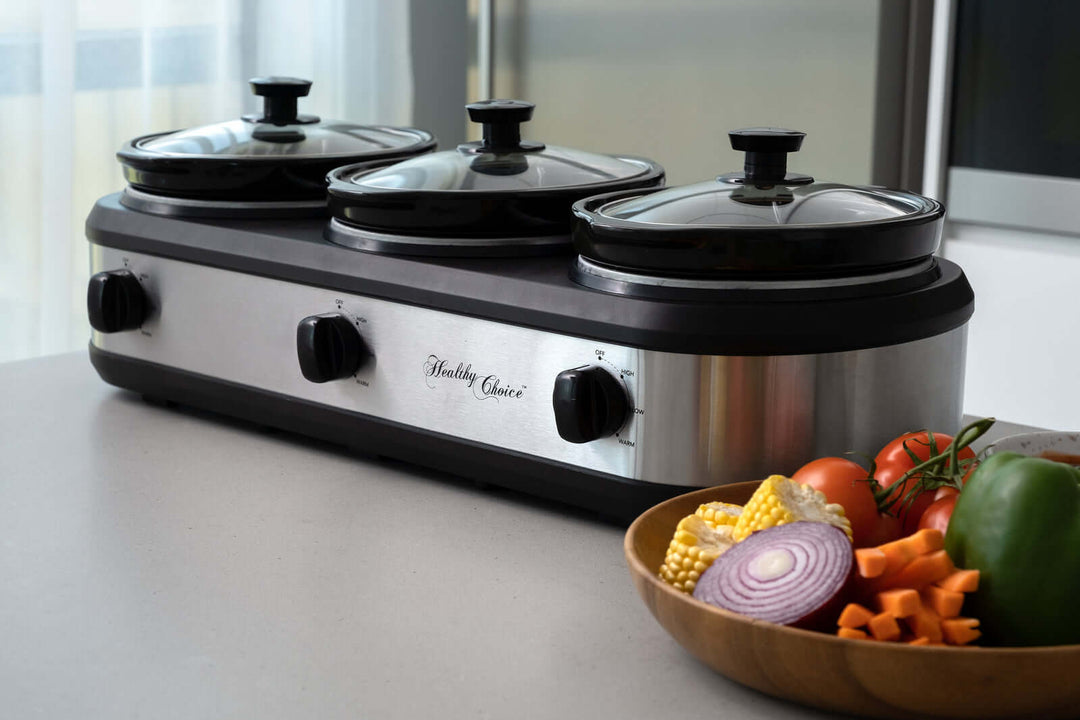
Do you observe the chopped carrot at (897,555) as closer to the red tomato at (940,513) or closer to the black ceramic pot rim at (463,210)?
the red tomato at (940,513)

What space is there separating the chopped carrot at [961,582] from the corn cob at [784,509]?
6cm

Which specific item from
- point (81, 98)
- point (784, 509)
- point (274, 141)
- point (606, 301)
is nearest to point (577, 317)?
point (606, 301)

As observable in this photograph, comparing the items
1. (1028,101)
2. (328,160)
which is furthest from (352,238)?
(1028,101)

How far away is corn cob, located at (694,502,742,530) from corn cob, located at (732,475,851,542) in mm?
15

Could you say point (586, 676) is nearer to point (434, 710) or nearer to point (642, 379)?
point (434, 710)

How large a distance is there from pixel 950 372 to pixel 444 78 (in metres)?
2.10

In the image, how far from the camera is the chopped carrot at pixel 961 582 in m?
0.64

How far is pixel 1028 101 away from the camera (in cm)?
200

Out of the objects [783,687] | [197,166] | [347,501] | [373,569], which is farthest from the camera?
[197,166]

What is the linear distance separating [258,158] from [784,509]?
673 mm

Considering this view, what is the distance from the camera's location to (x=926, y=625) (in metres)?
0.63

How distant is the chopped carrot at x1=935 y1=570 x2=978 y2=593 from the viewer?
0.64m

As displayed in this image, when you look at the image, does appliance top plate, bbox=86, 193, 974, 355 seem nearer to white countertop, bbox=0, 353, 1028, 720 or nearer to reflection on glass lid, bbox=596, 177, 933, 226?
reflection on glass lid, bbox=596, 177, 933, 226

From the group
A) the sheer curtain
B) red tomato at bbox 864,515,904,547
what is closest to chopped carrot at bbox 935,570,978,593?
red tomato at bbox 864,515,904,547
